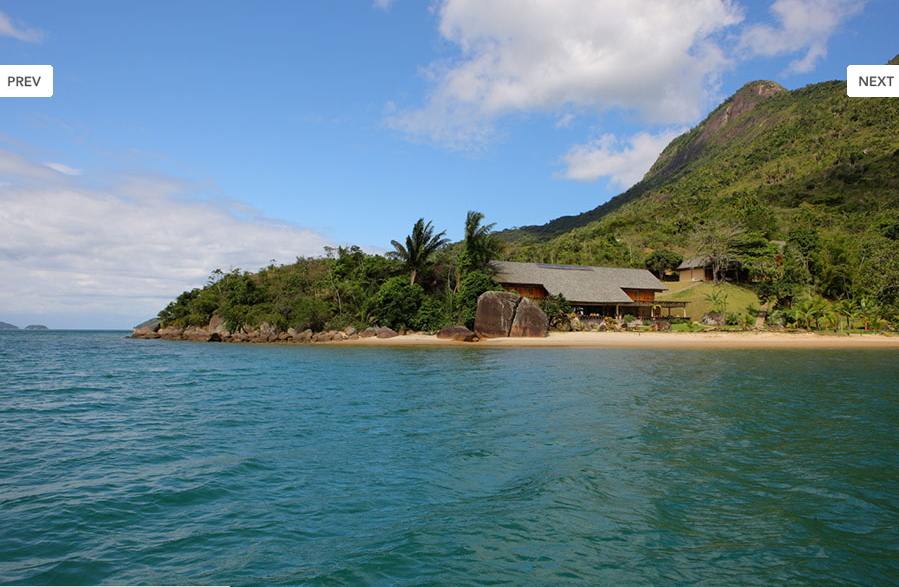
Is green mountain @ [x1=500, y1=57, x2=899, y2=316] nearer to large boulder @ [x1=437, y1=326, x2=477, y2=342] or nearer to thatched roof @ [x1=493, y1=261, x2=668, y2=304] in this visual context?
thatched roof @ [x1=493, y1=261, x2=668, y2=304]

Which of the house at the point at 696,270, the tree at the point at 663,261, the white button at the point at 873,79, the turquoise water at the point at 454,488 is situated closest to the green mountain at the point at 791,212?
the tree at the point at 663,261

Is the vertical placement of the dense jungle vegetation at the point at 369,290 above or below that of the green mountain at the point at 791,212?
below

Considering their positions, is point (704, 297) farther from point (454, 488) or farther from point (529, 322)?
point (454, 488)

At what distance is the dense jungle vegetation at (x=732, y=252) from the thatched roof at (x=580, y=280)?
227cm

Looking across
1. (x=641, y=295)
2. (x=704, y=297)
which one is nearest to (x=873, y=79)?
(x=641, y=295)

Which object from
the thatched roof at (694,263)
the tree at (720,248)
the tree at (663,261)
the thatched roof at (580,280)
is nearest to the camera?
the thatched roof at (580,280)

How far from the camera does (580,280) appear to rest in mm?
45062

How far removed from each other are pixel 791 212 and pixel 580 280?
45799 millimetres

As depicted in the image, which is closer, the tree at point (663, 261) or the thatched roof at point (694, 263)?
the thatched roof at point (694, 263)

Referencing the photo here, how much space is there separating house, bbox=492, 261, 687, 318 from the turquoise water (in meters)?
29.1

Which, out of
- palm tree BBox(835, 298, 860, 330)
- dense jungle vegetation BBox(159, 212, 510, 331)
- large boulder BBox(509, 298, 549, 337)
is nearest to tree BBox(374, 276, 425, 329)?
dense jungle vegetation BBox(159, 212, 510, 331)

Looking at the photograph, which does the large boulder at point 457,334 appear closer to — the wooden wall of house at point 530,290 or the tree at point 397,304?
the tree at point 397,304

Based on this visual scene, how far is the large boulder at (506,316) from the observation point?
3622cm

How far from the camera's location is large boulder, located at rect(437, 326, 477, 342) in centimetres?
3547
